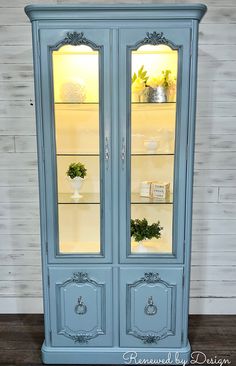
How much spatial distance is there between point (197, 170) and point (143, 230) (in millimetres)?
738

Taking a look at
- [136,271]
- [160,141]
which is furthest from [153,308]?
[160,141]

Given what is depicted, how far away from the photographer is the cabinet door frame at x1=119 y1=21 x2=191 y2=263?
2031mm

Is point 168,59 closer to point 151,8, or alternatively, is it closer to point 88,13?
point 151,8

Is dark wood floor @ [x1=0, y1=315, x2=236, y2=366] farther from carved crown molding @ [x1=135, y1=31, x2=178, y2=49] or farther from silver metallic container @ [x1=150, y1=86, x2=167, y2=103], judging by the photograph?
carved crown molding @ [x1=135, y1=31, x2=178, y2=49]

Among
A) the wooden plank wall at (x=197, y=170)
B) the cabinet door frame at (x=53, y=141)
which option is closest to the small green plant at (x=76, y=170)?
the cabinet door frame at (x=53, y=141)

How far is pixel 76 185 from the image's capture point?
234 centimetres

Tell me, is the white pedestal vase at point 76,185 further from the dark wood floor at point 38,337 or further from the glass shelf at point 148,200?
A: the dark wood floor at point 38,337

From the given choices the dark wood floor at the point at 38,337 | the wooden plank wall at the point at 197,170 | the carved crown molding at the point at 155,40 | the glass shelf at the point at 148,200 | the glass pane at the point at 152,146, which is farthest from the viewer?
the wooden plank wall at the point at 197,170

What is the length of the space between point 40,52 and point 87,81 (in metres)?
0.32

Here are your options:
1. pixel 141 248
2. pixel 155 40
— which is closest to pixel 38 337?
pixel 141 248

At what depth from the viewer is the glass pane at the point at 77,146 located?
2.17 metres

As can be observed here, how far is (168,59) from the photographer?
7.00 feet

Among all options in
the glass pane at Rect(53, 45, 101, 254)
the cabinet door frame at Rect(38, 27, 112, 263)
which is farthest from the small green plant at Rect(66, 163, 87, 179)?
the cabinet door frame at Rect(38, 27, 112, 263)

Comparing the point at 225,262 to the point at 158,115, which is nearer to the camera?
the point at 158,115
